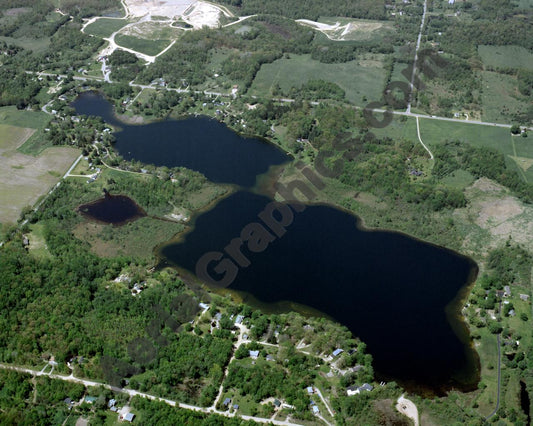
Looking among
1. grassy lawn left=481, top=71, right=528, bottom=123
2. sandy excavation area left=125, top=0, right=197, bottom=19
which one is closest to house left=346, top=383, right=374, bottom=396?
grassy lawn left=481, top=71, right=528, bottom=123

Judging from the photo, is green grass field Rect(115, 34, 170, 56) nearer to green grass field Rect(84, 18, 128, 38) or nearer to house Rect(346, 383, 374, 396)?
green grass field Rect(84, 18, 128, 38)

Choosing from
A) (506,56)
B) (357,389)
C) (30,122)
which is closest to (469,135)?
(506,56)

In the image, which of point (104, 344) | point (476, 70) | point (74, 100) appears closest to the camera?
point (104, 344)

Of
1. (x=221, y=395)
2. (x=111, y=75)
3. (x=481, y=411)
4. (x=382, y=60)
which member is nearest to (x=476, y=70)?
(x=382, y=60)

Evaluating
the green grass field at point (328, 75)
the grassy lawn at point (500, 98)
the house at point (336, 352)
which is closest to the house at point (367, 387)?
the house at point (336, 352)

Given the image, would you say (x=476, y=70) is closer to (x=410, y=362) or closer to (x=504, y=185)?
(x=504, y=185)
